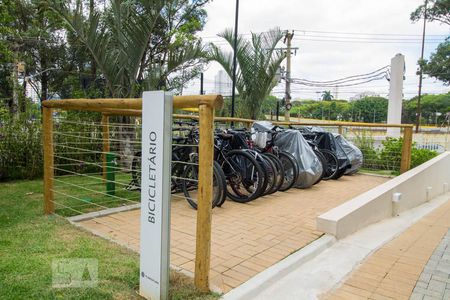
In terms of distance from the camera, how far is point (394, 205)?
15.5 ft

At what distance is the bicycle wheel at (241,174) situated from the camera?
441cm

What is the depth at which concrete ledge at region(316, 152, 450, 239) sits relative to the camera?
3.43m

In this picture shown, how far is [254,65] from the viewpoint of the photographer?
27.3 ft

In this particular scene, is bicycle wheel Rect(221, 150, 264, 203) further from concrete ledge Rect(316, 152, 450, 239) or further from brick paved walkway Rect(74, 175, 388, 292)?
concrete ledge Rect(316, 152, 450, 239)

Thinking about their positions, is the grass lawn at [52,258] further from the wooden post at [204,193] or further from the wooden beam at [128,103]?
the wooden beam at [128,103]

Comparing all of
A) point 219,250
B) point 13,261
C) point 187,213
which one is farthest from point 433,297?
point 13,261

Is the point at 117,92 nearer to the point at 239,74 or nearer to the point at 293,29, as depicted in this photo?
the point at 239,74

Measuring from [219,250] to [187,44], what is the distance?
4.51 meters

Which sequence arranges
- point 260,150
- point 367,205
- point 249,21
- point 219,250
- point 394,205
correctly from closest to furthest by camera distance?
point 219,250, point 367,205, point 394,205, point 260,150, point 249,21

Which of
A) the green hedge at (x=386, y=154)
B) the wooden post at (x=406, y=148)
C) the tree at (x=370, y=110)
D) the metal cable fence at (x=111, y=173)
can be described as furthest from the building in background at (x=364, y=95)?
the metal cable fence at (x=111, y=173)

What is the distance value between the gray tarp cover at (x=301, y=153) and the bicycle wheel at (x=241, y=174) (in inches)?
41.6

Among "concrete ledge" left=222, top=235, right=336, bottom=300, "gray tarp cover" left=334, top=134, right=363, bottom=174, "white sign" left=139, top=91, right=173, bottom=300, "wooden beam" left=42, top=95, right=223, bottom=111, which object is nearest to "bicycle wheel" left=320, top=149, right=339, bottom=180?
"gray tarp cover" left=334, top=134, right=363, bottom=174

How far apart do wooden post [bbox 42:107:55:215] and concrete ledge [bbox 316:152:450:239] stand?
2.75 metres

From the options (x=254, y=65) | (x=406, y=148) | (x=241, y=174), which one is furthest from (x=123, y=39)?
(x=406, y=148)
